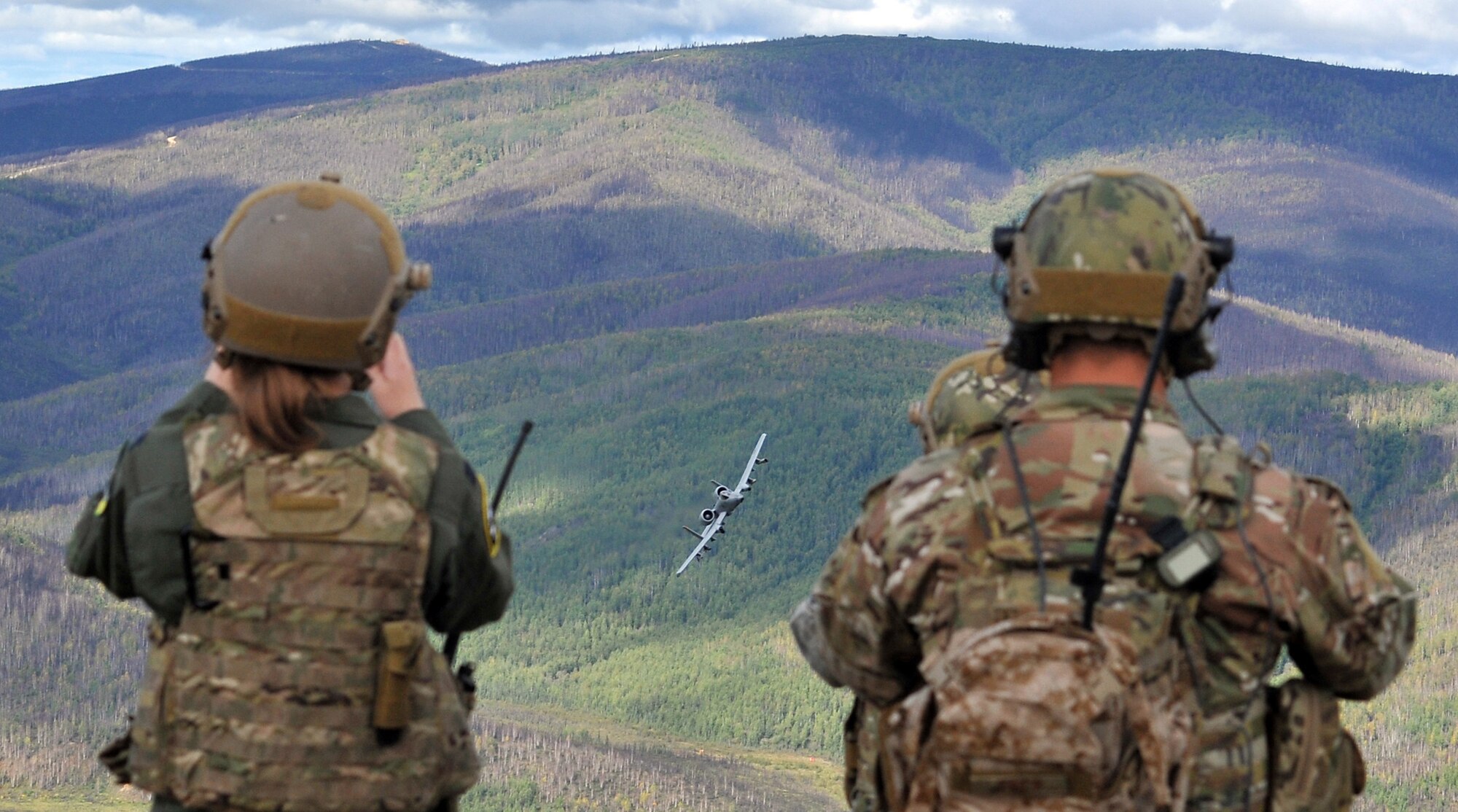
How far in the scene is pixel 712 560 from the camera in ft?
509

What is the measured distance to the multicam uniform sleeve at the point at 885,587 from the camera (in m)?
10.3

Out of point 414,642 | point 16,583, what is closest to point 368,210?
point 414,642

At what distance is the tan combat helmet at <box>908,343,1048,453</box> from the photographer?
16.5 meters

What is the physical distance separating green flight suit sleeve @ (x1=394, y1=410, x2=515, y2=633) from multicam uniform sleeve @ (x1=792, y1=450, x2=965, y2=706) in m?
1.66

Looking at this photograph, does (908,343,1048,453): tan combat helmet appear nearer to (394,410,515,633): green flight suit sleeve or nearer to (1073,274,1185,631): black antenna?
(394,410,515,633): green flight suit sleeve

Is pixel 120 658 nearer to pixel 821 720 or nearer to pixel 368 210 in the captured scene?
pixel 821 720

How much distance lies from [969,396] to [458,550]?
252 inches

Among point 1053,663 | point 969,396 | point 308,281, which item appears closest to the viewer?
point 1053,663

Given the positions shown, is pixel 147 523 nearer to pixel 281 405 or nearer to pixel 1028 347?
pixel 281 405

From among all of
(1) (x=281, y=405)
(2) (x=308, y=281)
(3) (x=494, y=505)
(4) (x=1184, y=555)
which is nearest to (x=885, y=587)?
(4) (x=1184, y=555)

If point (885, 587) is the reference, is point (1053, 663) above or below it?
above

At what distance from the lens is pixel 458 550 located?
36.5 feet

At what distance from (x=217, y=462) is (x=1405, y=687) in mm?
103069

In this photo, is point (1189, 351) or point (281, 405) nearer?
point (1189, 351)
